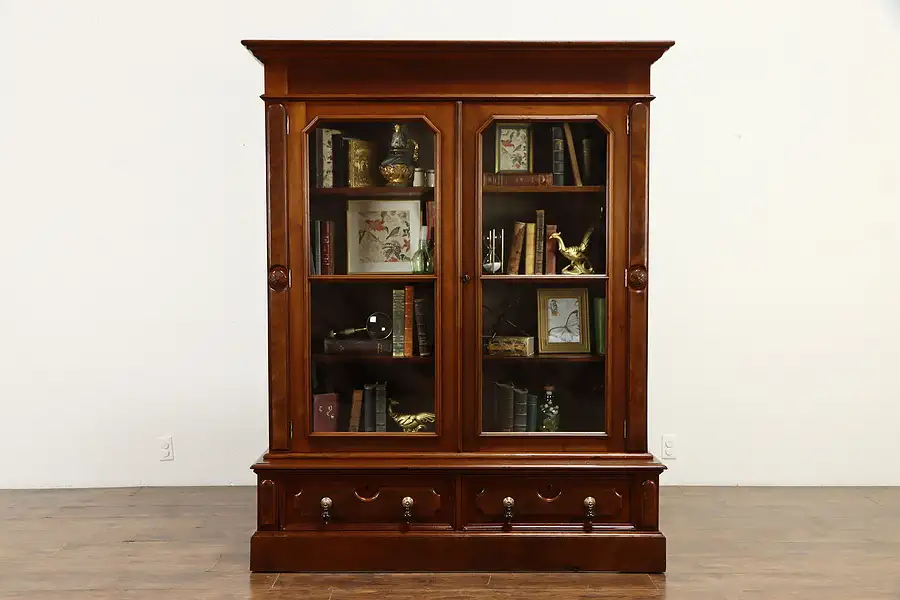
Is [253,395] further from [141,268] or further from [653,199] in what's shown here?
[653,199]

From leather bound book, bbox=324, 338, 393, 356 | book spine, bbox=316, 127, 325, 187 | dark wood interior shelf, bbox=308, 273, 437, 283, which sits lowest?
leather bound book, bbox=324, 338, 393, 356

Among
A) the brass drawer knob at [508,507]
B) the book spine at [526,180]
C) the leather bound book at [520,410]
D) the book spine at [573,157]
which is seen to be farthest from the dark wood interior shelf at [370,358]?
the book spine at [573,157]

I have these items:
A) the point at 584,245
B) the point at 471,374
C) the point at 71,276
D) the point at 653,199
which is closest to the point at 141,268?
the point at 71,276

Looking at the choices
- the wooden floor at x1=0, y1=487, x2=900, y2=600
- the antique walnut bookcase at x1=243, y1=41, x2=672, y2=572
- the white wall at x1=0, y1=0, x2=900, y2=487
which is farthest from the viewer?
the white wall at x1=0, y1=0, x2=900, y2=487

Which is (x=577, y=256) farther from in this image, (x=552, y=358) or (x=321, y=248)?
(x=321, y=248)

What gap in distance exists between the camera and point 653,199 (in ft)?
11.8

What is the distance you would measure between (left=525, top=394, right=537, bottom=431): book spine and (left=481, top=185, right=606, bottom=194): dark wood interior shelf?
2.29 feet

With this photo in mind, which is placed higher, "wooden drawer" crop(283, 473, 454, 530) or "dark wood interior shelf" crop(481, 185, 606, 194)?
"dark wood interior shelf" crop(481, 185, 606, 194)

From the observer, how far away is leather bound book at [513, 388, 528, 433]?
2676mm

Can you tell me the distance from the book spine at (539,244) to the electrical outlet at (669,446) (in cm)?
142

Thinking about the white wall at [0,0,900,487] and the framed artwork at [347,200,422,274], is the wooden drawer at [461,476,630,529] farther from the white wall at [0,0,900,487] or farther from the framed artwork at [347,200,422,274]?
the white wall at [0,0,900,487]

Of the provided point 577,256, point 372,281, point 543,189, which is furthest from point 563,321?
point 372,281

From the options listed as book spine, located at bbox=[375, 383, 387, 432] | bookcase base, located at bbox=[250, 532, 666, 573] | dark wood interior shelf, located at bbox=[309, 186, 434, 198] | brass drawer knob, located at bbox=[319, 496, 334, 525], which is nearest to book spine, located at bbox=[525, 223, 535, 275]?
dark wood interior shelf, located at bbox=[309, 186, 434, 198]

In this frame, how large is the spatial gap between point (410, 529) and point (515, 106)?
147cm
